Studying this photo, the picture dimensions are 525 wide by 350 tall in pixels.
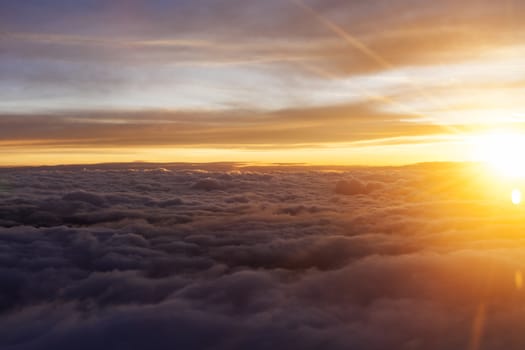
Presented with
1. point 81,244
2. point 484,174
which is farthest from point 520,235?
point 484,174

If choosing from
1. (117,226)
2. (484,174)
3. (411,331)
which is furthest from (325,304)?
(484,174)

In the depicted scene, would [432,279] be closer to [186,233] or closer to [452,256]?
[452,256]

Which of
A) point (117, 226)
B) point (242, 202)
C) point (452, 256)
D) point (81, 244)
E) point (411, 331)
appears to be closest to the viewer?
point (411, 331)

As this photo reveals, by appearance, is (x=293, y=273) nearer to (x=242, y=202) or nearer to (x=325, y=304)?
(x=325, y=304)

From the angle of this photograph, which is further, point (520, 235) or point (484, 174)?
point (484, 174)

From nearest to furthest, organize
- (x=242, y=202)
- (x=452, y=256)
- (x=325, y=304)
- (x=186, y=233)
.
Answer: (x=325, y=304)
(x=452, y=256)
(x=186, y=233)
(x=242, y=202)

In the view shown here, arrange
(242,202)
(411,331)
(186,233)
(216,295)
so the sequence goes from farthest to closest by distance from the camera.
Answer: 1. (242,202)
2. (186,233)
3. (216,295)
4. (411,331)

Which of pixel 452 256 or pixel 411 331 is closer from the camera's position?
pixel 411 331

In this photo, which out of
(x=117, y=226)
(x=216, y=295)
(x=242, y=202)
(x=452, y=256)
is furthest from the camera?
(x=242, y=202)

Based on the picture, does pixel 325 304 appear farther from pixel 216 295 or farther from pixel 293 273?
pixel 293 273
